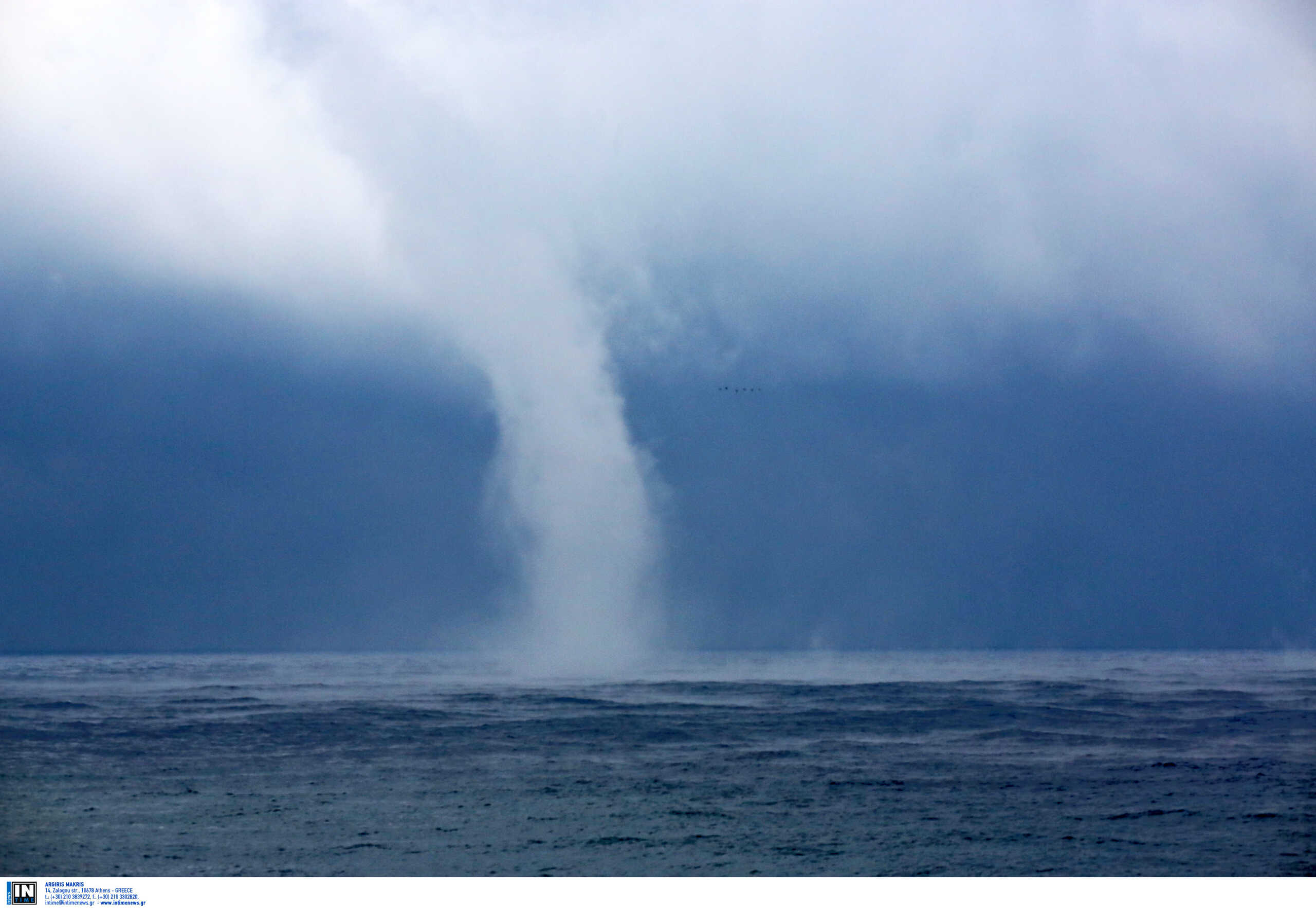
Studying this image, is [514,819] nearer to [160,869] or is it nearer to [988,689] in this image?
[160,869]

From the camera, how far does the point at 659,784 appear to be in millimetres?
37031

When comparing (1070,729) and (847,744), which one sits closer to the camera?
(847,744)

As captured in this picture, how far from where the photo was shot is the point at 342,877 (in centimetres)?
2603

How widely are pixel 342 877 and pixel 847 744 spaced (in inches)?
984

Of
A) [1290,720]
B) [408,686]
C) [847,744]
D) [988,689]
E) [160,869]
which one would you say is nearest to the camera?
[160,869]

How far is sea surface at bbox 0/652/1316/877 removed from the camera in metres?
27.6

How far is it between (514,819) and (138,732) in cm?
2658

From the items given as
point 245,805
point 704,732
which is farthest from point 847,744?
point 245,805

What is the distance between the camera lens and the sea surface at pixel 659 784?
2764 centimetres

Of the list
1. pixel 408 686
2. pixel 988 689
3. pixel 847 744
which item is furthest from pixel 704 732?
pixel 408 686

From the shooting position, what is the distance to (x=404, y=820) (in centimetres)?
3150
